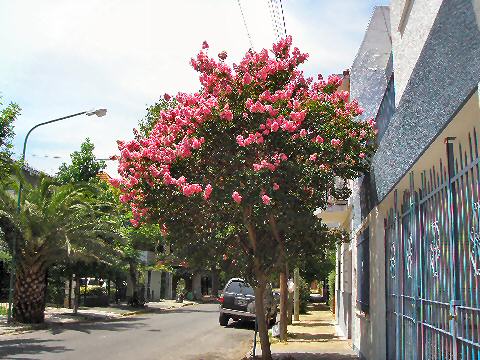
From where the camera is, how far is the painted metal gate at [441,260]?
5242 mm

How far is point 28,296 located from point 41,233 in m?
2.58

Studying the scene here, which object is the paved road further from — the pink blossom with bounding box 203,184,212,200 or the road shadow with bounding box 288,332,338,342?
the pink blossom with bounding box 203,184,212,200

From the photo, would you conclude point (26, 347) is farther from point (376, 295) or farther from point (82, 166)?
point (82, 166)

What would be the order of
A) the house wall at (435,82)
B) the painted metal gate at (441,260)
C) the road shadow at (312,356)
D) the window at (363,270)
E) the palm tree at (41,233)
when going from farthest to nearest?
the palm tree at (41,233) → the road shadow at (312,356) → the window at (363,270) → the painted metal gate at (441,260) → the house wall at (435,82)

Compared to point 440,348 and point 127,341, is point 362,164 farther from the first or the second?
point 127,341

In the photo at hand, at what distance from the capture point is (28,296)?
852 inches

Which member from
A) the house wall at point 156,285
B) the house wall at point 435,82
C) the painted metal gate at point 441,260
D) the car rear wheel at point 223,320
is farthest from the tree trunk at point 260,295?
the house wall at point 156,285

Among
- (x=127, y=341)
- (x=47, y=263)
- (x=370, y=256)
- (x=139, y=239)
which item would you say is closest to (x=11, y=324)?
(x=47, y=263)

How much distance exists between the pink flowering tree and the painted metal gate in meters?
1.99

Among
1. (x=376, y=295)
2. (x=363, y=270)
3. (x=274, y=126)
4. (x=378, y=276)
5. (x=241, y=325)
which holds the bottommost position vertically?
(x=241, y=325)

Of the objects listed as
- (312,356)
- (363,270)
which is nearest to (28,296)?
(312,356)

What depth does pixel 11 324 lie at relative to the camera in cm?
2069

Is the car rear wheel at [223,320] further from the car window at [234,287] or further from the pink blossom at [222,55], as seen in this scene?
Result: the pink blossom at [222,55]

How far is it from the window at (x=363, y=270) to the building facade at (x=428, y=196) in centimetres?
A: 20
